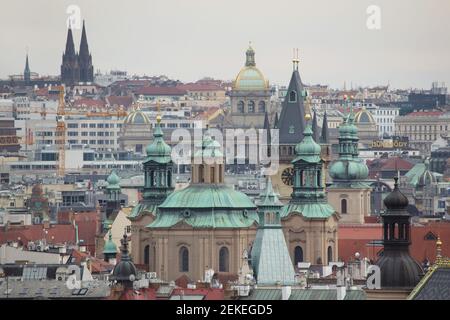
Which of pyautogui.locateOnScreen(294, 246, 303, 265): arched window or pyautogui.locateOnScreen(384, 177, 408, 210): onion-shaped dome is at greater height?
pyautogui.locateOnScreen(384, 177, 408, 210): onion-shaped dome

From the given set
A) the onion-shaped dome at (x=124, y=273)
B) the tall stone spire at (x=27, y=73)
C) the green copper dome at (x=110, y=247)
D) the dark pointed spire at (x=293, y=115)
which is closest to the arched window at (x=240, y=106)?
the tall stone spire at (x=27, y=73)

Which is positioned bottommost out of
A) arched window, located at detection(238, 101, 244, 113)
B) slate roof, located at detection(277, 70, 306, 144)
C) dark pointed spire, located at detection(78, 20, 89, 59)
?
arched window, located at detection(238, 101, 244, 113)

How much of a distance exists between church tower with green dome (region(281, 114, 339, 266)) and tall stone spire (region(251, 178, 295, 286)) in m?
2.43

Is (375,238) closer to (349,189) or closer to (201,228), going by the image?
(349,189)

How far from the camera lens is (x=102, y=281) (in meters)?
46.0

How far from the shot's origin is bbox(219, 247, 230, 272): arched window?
53.5 meters

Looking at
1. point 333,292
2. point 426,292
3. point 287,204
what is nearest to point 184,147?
point 287,204

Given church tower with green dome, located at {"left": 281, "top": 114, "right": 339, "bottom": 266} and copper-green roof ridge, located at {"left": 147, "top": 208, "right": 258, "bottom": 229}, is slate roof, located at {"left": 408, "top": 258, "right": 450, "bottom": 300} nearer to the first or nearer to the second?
copper-green roof ridge, located at {"left": 147, "top": 208, "right": 258, "bottom": 229}

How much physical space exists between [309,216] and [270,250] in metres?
8.30

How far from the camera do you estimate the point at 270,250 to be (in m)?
48.8

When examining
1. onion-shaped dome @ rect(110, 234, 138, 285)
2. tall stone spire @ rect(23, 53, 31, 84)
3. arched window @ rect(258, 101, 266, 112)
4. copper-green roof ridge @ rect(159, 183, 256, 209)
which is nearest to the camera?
onion-shaped dome @ rect(110, 234, 138, 285)

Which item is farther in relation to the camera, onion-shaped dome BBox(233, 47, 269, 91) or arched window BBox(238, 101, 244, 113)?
arched window BBox(238, 101, 244, 113)

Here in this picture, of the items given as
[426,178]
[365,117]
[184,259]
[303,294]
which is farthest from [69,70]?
[303,294]

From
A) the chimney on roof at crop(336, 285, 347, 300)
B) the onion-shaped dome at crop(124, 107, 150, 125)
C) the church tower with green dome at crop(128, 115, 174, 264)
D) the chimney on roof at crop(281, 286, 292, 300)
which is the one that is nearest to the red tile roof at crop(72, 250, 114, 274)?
the church tower with green dome at crop(128, 115, 174, 264)
